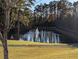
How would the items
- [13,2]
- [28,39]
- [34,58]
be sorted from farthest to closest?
1. [28,39]
2. [34,58]
3. [13,2]

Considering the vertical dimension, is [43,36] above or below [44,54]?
above

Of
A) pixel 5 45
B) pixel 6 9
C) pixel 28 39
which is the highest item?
pixel 6 9

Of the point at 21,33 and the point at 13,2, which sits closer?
the point at 13,2

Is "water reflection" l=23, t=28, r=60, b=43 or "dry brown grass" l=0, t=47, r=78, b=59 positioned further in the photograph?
"water reflection" l=23, t=28, r=60, b=43

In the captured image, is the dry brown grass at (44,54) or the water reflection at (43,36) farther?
the water reflection at (43,36)

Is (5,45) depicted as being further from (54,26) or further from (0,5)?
(54,26)

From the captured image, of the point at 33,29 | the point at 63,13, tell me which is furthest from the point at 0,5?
the point at 33,29

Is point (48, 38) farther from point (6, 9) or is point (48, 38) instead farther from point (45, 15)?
point (6, 9)

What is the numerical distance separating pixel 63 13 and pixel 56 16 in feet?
8.34

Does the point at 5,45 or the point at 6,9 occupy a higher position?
the point at 6,9

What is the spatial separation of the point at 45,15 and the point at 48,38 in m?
2.27

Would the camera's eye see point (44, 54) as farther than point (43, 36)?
No

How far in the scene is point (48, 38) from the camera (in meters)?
24.7

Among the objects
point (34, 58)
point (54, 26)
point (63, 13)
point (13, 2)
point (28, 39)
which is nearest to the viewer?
point (13, 2)
